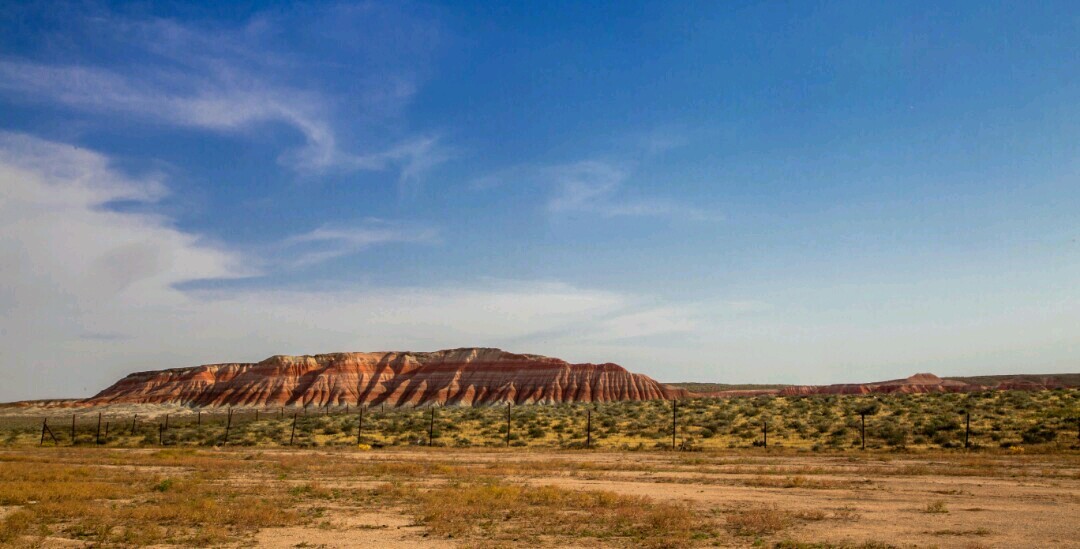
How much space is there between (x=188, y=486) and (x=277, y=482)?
2737 mm

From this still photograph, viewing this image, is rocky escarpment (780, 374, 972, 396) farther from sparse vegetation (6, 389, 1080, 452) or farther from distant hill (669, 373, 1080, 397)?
sparse vegetation (6, 389, 1080, 452)

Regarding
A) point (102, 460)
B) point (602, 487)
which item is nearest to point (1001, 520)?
point (602, 487)

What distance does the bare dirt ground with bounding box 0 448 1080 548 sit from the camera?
1389cm

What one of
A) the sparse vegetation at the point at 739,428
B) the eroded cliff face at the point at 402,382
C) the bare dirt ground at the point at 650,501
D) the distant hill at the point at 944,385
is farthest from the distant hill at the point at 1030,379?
the bare dirt ground at the point at 650,501

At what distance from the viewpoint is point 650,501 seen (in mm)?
18531

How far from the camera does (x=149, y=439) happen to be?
49.8m

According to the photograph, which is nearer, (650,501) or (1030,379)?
(650,501)

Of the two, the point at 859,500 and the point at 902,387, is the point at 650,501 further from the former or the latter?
the point at 902,387

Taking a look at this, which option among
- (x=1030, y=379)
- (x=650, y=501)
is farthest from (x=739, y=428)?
(x=1030, y=379)

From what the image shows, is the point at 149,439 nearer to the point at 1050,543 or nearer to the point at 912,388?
the point at 1050,543

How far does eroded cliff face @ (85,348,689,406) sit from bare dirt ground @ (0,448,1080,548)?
287 feet

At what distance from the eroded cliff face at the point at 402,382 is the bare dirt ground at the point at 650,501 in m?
87.6

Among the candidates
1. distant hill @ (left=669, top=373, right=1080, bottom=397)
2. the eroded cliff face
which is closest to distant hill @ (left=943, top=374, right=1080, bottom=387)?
distant hill @ (left=669, top=373, right=1080, bottom=397)

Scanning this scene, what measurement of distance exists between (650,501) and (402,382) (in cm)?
11982
